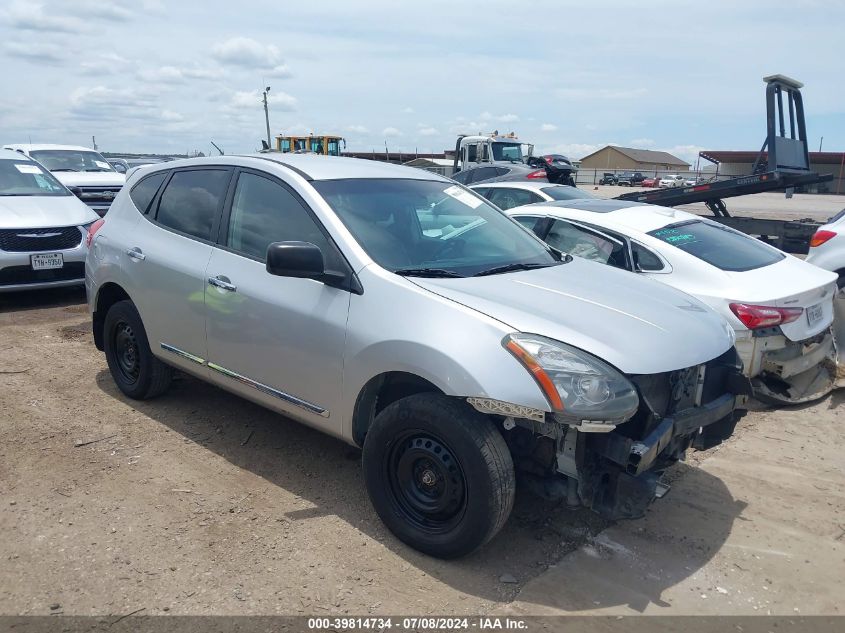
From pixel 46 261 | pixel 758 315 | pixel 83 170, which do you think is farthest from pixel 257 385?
pixel 83 170

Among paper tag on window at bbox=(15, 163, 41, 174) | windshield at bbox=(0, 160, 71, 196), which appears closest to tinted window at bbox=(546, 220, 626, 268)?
windshield at bbox=(0, 160, 71, 196)

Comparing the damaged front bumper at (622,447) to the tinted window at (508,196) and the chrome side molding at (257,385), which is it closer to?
the chrome side molding at (257,385)

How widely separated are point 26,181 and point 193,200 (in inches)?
233

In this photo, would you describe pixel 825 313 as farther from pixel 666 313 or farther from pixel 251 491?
pixel 251 491

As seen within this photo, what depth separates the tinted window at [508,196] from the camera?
9.57 m

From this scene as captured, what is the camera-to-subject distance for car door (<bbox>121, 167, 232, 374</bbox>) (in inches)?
174

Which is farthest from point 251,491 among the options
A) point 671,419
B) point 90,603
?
point 671,419

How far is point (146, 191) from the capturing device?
512 centimetres

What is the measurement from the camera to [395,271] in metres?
3.57

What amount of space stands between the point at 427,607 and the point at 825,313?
13.6 feet

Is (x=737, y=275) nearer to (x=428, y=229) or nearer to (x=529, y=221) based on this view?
(x=529, y=221)

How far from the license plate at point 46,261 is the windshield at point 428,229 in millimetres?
5581

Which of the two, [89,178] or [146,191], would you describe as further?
[89,178]

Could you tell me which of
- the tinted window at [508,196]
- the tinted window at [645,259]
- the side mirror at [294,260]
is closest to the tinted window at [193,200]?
the side mirror at [294,260]
